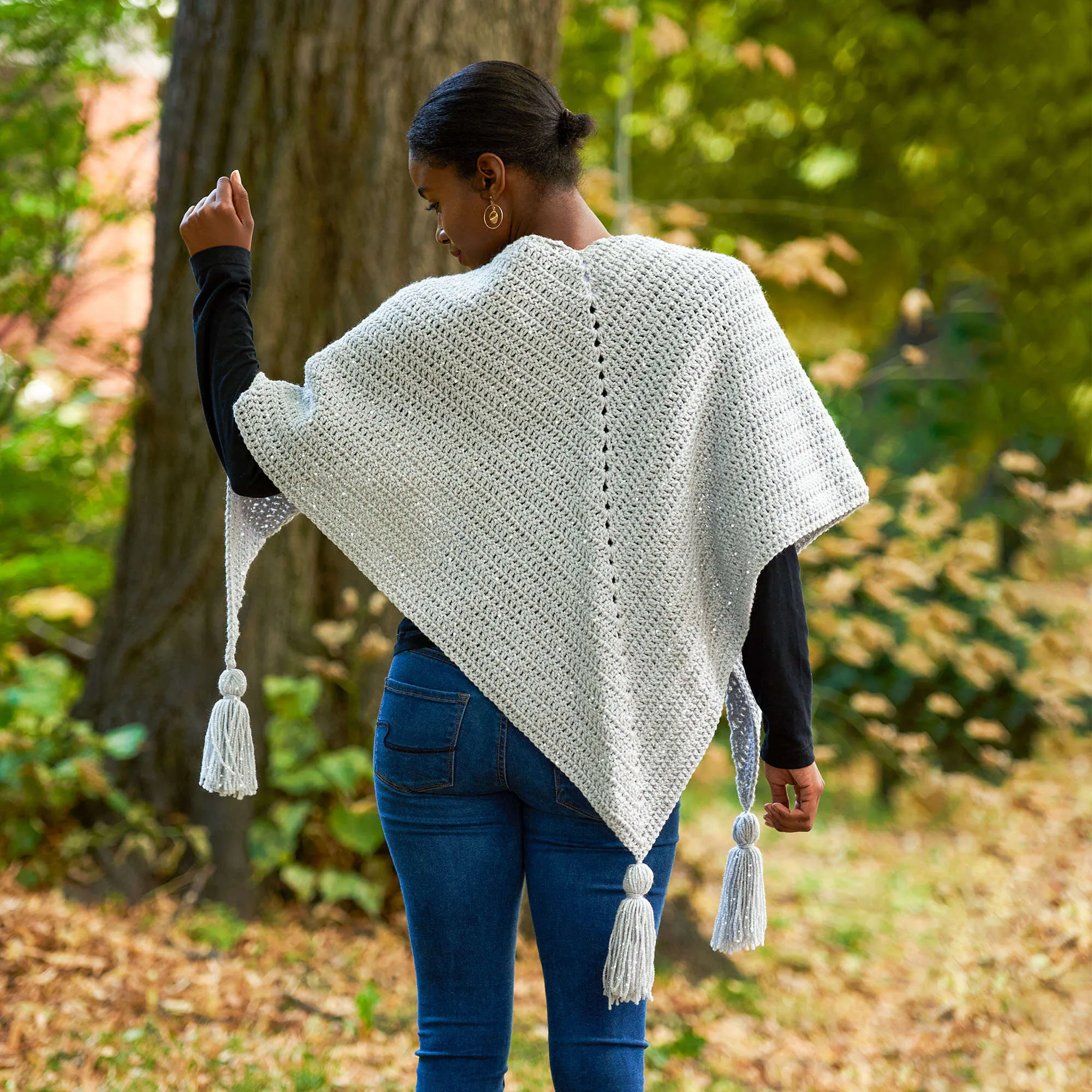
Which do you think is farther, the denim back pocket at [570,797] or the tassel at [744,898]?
the tassel at [744,898]

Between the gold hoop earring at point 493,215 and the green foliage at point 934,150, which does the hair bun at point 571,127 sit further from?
the green foliage at point 934,150

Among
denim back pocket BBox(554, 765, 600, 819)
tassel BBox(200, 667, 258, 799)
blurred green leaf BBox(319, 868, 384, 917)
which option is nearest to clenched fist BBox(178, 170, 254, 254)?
tassel BBox(200, 667, 258, 799)

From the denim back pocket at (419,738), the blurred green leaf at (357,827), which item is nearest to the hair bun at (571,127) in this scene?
the denim back pocket at (419,738)

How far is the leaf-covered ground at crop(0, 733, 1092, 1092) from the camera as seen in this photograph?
288 cm

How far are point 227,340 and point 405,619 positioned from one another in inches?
19.9

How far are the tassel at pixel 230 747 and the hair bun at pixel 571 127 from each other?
1.00 meters

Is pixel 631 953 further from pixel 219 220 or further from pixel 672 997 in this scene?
pixel 672 997

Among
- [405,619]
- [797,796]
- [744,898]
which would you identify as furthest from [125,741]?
[797,796]

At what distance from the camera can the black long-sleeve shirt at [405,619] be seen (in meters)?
1.71

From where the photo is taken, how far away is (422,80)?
3.46 m

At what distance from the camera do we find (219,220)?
180cm

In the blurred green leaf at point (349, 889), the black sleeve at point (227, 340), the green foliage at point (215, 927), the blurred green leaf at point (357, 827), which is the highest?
the black sleeve at point (227, 340)

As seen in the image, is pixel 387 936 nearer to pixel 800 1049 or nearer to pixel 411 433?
pixel 800 1049

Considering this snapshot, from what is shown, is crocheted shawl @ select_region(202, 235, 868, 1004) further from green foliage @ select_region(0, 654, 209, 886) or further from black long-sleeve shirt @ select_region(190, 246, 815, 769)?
green foliage @ select_region(0, 654, 209, 886)
